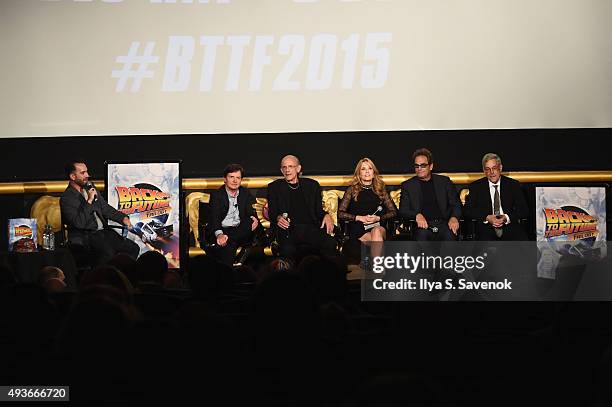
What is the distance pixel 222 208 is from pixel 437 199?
175 centimetres

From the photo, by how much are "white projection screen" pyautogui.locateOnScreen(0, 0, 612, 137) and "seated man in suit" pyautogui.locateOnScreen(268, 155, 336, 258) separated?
3.21ft

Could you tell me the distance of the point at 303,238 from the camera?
7371 mm

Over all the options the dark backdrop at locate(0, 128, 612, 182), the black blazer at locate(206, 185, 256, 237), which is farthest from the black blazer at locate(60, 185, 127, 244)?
the dark backdrop at locate(0, 128, 612, 182)

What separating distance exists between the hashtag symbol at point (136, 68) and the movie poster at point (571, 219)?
363 centimetres

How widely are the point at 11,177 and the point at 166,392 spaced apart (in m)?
7.36

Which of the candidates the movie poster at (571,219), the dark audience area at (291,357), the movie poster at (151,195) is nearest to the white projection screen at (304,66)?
the movie poster at (151,195)

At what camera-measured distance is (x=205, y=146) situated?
8.55 metres

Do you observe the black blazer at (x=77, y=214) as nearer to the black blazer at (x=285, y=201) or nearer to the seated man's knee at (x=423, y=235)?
the black blazer at (x=285, y=201)

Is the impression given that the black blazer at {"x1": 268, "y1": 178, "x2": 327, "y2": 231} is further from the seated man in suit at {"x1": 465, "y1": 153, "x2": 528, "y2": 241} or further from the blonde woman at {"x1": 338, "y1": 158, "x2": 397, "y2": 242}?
the seated man in suit at {"x1": 465, "y1": 153, "x2": 528, "y2": 241}

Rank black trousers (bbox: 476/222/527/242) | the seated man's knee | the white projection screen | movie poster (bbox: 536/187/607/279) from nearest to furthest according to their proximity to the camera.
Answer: the seated man's knee → black trousers (bbox: 476/222/527/242) → movie poster (bbox: 536/187/607/279) → the white projection screen

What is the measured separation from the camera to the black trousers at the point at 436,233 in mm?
7230

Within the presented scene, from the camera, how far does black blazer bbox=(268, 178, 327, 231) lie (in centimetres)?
750

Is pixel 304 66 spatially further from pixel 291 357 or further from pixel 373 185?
pixel 291 357

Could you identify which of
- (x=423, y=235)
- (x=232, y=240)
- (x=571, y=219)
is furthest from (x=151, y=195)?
(x=571, y=219)
